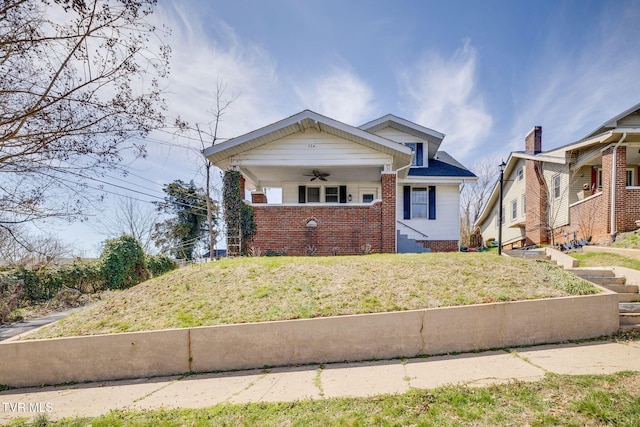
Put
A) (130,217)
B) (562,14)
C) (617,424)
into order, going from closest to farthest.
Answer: (617,424)
(562,14)
(130,217)

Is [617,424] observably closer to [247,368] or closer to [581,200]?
[247,368]

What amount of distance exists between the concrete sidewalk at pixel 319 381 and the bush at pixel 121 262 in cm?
789

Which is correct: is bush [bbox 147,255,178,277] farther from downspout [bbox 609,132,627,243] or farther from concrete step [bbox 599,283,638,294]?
downspout [bbox 609,132,627,243]

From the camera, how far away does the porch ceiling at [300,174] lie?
11797mm

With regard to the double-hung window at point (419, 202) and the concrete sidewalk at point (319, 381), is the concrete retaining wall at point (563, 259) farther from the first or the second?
the double-hung window at point (419, 202)

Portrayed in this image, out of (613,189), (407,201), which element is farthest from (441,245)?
(613,189)

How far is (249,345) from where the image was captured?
452 cm

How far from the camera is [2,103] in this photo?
4090 millimetres

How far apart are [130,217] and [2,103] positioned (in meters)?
27.9

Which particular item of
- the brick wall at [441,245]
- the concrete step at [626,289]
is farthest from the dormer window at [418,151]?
the concrete step at [626,289]

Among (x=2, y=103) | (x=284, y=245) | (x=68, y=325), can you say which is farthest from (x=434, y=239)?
(x=2, y=103)

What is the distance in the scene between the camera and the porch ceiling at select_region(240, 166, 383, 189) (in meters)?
11.8

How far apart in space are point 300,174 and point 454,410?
11051 mm

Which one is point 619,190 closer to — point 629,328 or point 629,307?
point 629,307
